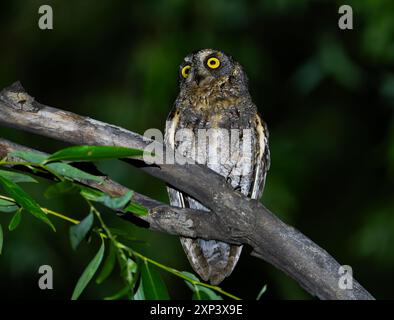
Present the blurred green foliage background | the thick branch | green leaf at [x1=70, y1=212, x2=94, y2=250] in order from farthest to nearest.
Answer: the blurred green foliage background < the thick branch < green leaf at [x1=70, y1=212, x2=94, y2=250]

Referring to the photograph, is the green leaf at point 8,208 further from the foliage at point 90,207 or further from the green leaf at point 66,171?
the green leaf at point 66,171

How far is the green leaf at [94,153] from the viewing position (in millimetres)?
1832

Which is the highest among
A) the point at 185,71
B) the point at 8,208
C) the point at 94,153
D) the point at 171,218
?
the point at 185,71

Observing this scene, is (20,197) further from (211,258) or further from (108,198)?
(211,258)

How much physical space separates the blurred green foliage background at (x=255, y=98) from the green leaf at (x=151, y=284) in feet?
9.05

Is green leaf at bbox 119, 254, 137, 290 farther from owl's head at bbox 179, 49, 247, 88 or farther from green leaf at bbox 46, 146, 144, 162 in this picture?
owl's head at bbox 179, 49, 247, 88

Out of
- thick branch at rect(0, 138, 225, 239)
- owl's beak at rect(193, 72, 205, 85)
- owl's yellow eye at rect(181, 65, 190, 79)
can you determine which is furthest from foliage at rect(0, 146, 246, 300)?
owl's yellow eye at rect(181, 65, 190, 79)

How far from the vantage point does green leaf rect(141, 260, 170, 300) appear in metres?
2.09

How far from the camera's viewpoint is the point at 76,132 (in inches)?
90.9

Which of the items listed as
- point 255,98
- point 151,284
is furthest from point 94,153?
point 255,98

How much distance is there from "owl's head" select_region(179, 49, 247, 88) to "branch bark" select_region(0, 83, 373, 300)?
1.27 meters

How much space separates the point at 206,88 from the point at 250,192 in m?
0.63

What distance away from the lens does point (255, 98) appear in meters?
6.49

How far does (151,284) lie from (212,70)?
185 cm
